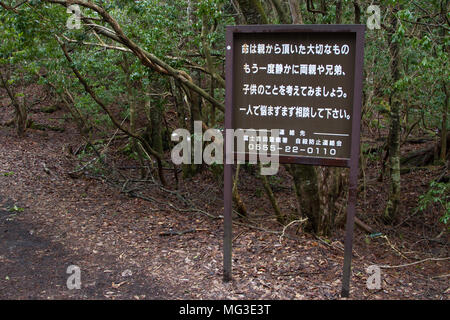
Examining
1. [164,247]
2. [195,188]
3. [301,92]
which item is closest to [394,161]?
[195,188]

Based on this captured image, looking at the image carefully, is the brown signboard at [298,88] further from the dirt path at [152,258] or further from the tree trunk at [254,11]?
the tree trunk at [254,11]

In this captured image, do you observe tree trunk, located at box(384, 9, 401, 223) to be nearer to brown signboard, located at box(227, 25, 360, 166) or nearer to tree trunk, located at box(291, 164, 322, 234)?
tree trunk, located at box(291, 164, 322, 234)

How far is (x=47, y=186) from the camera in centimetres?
957

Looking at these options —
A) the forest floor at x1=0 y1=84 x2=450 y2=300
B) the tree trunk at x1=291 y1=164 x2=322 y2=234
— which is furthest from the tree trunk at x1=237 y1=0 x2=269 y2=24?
the forest floor at x1=0 y1=84 x2=450 y2=300

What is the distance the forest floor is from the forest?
0.10ft

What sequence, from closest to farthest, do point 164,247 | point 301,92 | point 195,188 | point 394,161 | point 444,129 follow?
1. point 301,92
2. point 164,247
3. point 394,161
4. point 195,188
5. point 444,129

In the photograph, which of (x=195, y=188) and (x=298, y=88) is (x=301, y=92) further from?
(x=195, y=188)

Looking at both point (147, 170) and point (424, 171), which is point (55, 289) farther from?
point (424, 171)

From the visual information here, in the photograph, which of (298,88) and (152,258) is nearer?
(298,88)

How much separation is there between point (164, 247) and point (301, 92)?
10.4ft

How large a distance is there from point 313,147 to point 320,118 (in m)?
0.30

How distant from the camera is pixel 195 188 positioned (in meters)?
12.1

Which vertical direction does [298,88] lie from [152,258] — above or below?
above

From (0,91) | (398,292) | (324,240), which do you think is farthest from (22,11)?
(0,91)
